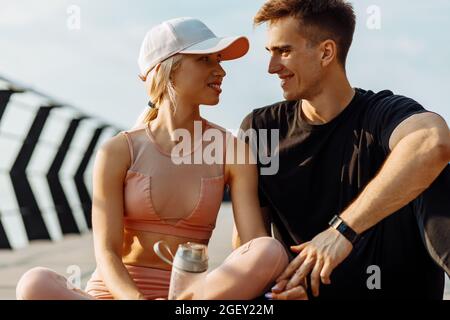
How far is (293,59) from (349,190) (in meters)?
0.56

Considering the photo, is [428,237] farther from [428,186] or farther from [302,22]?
[302,22]

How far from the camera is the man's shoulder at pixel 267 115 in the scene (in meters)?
3.18

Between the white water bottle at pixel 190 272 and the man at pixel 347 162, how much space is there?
1.75 ft

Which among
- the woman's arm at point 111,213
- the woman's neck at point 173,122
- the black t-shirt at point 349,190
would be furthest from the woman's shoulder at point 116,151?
the black t-shirt at point 349,190

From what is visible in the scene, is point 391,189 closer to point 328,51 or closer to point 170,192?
point 170,192

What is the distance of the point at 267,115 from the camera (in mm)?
3215

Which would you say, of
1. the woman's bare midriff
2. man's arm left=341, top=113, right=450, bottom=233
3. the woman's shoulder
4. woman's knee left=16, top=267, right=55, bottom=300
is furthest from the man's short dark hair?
woman's knee left=16, top=267, right=55, bottom=300

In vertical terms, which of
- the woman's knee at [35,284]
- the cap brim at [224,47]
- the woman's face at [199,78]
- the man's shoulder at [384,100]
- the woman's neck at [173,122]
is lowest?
the woman's knee at [35,284]

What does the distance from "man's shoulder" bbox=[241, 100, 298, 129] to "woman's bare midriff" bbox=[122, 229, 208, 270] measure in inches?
25.5

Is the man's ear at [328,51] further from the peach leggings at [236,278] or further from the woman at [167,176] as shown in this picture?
the peach leggings at [236,278]

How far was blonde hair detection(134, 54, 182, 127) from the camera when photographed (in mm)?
2779

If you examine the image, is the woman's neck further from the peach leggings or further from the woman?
the peach leggings

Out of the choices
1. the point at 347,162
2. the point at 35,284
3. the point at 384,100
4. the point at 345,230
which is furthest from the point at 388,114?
the point at 35,284

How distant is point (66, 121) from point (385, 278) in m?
7.09
